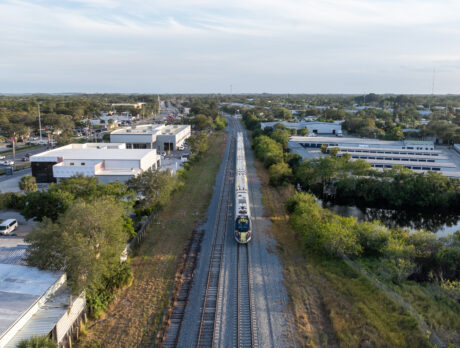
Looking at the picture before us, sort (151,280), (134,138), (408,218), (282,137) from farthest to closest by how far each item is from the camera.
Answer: (282,137) → (134,138) → (408,218) → (151,280)

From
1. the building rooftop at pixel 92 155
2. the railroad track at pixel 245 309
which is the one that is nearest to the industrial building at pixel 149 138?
the building rooftop at pixel 92 155

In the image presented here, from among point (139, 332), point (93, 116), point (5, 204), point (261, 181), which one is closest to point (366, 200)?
point (261, 181)

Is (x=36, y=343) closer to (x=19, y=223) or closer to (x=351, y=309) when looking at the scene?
(x=351, y=309)

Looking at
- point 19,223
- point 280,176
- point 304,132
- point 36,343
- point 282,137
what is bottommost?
point 19,223

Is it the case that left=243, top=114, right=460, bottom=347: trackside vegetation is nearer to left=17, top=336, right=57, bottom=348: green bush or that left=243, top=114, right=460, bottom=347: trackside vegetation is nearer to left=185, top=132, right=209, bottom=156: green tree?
left=17, top=336, right=57, bottom=348: green bush

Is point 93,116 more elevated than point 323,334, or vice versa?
point 93,116

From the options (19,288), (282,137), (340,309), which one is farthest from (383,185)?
(19,288)

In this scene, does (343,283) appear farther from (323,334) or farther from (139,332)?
(139,332)

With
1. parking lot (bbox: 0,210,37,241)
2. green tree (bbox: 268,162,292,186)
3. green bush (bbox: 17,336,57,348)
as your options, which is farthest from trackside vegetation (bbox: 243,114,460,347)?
parking lot (bbox: 0,210,37,241)
